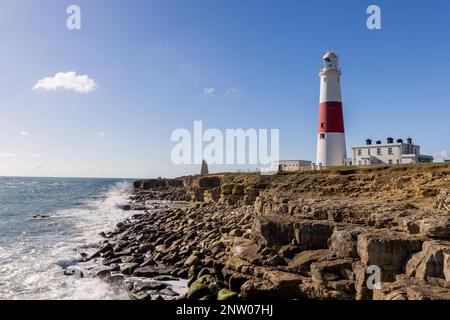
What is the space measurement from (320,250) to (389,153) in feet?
97.6

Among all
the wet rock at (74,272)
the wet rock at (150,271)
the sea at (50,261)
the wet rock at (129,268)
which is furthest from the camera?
the wet rock at (129,268)

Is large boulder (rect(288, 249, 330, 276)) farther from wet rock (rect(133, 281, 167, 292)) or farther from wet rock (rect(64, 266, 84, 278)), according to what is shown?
wet rock (rect(64, 266, 84, 278))

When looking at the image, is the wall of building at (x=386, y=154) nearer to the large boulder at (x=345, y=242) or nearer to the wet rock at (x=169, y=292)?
the large boulder at (x=345, y=242)

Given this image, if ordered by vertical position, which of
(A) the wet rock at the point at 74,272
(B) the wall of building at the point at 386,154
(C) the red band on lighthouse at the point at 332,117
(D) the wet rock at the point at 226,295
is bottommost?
(A) the wet rock at the point at 74,272

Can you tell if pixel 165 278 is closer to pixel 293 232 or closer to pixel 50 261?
pixel 293 232

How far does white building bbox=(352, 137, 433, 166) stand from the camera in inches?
1543

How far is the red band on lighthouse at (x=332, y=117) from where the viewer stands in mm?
34469

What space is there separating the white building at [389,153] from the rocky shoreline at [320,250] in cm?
1654

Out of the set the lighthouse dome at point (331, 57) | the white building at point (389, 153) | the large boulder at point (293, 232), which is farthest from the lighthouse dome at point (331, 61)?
the large boulder at point (293, 232)

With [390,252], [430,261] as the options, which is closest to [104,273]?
[390,252]

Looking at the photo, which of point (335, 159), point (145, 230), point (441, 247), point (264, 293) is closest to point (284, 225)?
point (264, 293)

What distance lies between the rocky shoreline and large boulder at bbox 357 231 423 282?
0.10 ft
